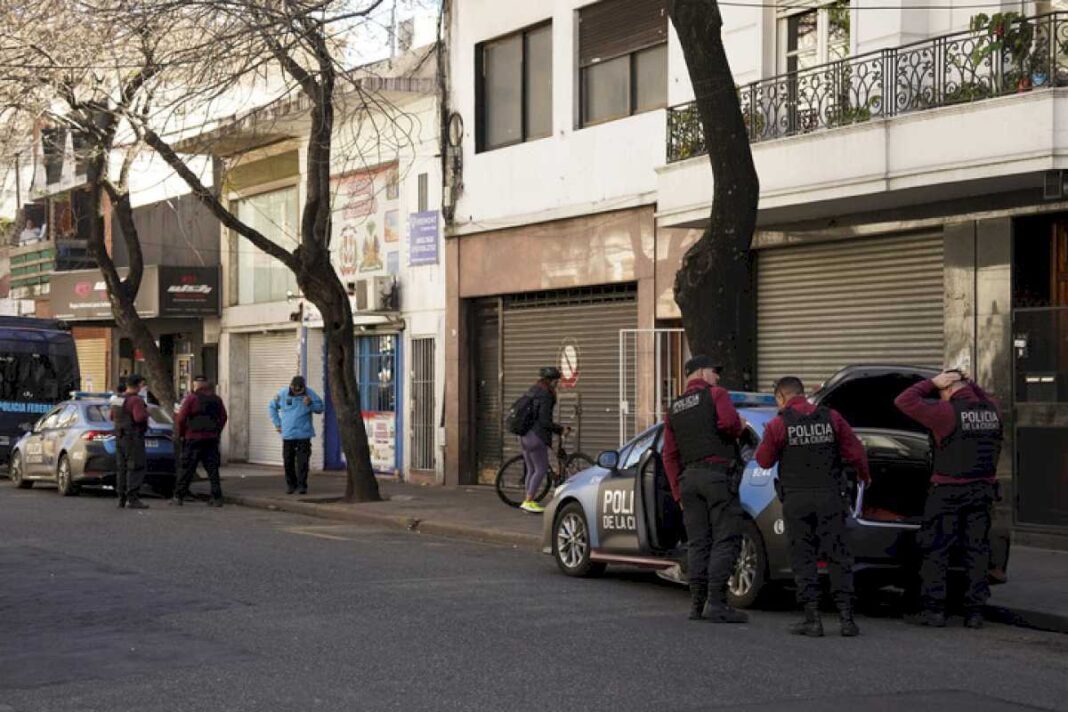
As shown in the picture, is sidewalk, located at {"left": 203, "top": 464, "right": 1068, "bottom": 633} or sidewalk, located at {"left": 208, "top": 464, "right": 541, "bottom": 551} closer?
sidewalk, located at {"left": 203, "top": 464, "right": 1068, "bottom": 633}

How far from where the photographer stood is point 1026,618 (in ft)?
37.0

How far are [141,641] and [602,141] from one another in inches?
508

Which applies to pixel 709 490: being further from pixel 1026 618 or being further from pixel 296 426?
pixel 296 426

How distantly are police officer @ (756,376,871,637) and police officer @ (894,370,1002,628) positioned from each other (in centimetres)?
71

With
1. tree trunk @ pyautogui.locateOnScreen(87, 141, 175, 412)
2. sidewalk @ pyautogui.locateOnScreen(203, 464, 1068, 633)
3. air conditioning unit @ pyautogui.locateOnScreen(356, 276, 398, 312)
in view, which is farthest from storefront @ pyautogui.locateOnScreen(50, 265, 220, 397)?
air conditioning unit @ pyautogui.locateOnScreen(356, 276, 398, 312)

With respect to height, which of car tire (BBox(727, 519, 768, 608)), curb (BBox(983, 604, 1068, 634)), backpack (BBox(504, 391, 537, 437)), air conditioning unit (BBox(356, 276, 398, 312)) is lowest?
curb (BBox(983, 604, 1068, 634))

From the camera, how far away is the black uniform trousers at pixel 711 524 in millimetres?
10758

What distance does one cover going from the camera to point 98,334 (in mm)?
38656

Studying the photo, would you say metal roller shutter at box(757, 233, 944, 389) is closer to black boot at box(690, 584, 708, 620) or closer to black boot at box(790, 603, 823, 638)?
black boot at box(690, 584, 708, 620)

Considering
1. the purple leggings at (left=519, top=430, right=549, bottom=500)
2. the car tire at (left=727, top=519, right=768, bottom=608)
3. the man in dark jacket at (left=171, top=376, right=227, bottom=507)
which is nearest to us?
the car tire at (left=727, top=519, right=768, bottom=608)

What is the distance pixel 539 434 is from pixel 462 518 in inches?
53.6

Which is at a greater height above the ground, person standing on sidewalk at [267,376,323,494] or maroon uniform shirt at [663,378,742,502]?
maroon uniform shirt at [663,378,742,502]

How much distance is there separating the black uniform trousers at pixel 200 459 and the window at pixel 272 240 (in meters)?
A: 8.02

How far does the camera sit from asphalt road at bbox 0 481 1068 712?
8.09 metres
